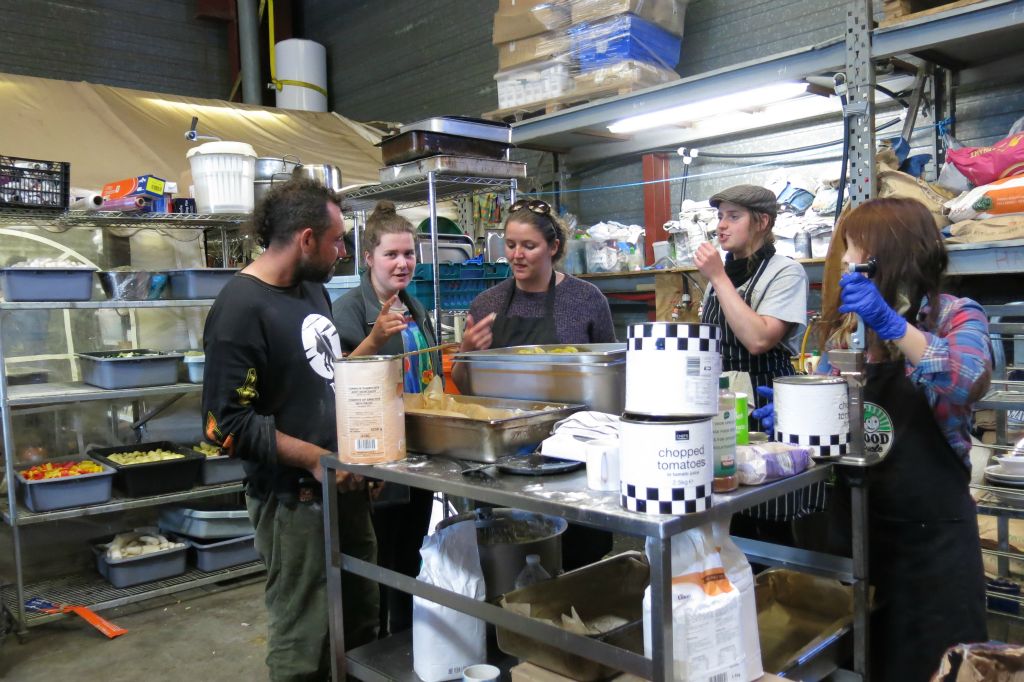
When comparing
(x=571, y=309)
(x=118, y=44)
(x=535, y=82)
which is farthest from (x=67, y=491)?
(x=118, y=44)

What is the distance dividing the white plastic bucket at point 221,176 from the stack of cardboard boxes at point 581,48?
1.64 metres

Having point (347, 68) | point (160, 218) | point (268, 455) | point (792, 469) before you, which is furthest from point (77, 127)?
point (792, 469)

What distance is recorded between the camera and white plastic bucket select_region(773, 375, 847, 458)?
5.00 feet

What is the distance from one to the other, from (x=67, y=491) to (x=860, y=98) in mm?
3937

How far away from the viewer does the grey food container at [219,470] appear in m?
4.07

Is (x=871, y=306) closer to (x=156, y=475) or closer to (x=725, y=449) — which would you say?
(x=725, y=449)

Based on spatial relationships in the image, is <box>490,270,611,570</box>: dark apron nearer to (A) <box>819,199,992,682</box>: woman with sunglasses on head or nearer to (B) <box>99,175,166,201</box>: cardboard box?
(A) <box>819,199,992,682</box>: woman with sunglasses on head

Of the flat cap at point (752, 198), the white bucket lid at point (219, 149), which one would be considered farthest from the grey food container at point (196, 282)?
the flat cap at point (752, 198)

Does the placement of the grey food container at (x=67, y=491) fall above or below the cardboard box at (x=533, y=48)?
below

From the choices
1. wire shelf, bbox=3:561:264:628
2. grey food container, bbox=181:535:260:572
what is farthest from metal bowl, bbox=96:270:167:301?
wire shelf, bbox=3:561:264:628

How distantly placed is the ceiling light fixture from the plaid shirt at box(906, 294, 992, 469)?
2250 mm

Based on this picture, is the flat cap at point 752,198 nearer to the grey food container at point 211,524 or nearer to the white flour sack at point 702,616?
the white flour sack at point 702,616

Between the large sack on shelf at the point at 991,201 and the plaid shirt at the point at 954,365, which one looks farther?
the large sack on shelf at the point at 991,201

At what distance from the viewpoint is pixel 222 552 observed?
399cm
